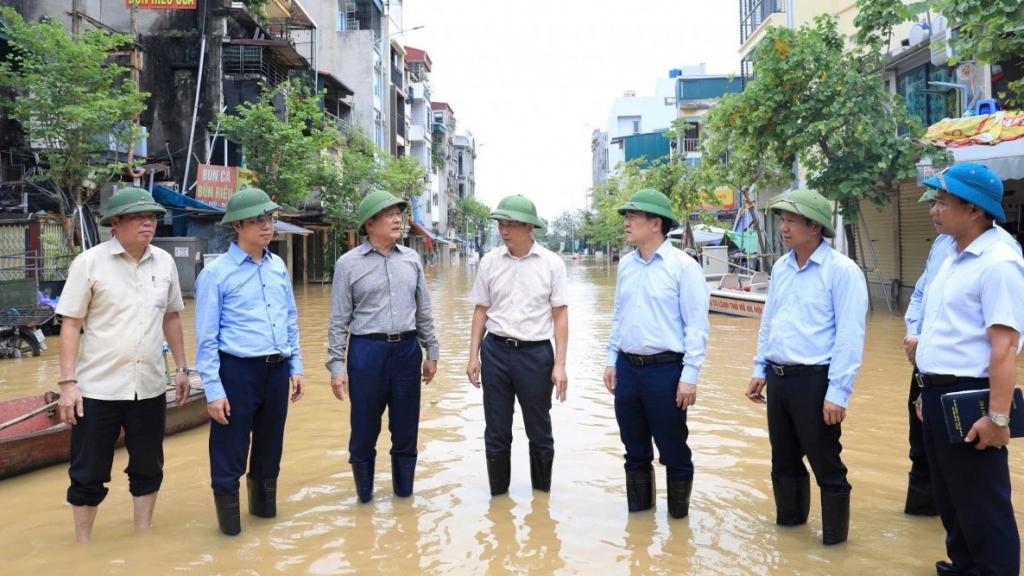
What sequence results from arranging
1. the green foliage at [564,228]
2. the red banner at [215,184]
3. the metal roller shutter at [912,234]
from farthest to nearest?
the green foliage at [564,228]
the red banner at [215,184]
the metal roller shutter at [912,234]

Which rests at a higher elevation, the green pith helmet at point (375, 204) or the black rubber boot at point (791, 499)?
the green pith helmet at point (375, 204)

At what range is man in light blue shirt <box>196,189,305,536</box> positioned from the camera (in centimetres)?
462

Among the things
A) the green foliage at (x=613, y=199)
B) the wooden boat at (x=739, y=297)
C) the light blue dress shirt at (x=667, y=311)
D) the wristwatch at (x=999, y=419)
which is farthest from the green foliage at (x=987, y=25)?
the green foliage at (x=613, y=199)

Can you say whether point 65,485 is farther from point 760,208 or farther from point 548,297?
point 760,208

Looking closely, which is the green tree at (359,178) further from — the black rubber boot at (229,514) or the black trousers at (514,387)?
the black rubber boot at (229,514)

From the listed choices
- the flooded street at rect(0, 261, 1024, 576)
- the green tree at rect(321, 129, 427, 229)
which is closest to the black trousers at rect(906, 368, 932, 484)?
the flooded street at rect(0, 261, 1024, 576)

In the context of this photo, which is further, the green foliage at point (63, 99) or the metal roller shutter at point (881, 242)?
the metal roller shutter at point (881, 242)

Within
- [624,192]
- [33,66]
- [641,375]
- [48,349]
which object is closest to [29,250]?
[33,66]

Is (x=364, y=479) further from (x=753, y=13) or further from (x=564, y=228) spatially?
(x=564, y=228)

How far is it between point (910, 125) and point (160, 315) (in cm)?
1494

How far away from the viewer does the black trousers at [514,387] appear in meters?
5.14

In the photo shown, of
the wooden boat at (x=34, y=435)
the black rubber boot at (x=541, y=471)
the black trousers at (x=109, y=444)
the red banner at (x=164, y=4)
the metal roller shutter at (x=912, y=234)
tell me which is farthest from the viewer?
the red banner at (x=164, y=4)

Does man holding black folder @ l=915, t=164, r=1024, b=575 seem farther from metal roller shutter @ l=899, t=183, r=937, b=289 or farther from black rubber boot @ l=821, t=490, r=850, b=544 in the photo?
metal roller shutter @ l=899, t=183, r=937, b=289

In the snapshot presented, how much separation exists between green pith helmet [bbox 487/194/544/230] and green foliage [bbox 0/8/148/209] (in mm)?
14664
